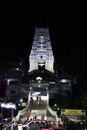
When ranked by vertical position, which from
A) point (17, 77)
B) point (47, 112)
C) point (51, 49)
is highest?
point (51, 49)

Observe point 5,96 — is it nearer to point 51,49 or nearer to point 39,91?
point 39,91

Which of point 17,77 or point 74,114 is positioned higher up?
point 17,77

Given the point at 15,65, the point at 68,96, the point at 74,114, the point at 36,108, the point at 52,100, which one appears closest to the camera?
the point at 74,114

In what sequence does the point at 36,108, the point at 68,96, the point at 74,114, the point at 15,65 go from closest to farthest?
the point at 74,114
the point at 36,108
the point at 68,96
the point at 15,65

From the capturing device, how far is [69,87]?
10006cm

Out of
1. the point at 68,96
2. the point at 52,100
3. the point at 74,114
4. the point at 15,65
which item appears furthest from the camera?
the point at 15,65

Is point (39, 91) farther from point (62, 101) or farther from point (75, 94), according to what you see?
point (75, 94)

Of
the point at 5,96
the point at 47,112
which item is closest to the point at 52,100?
the point at 5,96

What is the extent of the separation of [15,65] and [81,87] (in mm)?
28233

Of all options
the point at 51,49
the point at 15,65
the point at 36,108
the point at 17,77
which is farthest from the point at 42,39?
the point at 36,108

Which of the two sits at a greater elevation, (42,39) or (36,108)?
(42,39)

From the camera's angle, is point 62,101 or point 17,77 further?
point 17,77

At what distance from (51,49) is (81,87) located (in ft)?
84.8

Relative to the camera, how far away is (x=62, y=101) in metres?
85.4
